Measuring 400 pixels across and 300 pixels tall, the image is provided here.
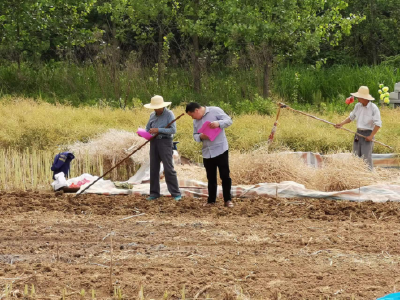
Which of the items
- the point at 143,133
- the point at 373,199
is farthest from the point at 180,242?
the point at 373,199

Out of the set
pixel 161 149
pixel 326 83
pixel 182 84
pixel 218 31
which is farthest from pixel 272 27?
pixel 161 149

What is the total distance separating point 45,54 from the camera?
23594 millimetres

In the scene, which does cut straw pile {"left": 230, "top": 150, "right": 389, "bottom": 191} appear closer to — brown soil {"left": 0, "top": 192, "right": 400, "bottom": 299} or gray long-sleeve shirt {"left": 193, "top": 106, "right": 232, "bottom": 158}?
brown soil {"left": 0, "top": 192, "right": 400, "bottom": 299}

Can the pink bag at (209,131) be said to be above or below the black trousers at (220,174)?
above

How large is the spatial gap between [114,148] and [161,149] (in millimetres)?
2449

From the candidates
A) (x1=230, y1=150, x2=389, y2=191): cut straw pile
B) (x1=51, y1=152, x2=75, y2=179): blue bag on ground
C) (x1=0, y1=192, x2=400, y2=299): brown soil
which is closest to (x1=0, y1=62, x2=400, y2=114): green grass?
(x1=230, y1=150, x2=389, y2=191): cut straw pile

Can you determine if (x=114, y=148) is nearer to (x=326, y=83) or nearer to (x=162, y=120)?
(x=162, y=120)

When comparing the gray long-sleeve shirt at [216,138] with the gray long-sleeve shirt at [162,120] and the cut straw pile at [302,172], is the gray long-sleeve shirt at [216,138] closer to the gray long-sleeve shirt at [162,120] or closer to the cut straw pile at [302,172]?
the gray long-sleeve shirt at [162,120]

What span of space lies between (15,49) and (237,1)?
7223 millimetres

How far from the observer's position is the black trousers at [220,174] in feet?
26.0

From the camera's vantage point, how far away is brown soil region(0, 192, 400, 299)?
460cm

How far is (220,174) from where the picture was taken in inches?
316

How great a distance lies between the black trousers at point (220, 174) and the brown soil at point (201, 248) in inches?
7.0

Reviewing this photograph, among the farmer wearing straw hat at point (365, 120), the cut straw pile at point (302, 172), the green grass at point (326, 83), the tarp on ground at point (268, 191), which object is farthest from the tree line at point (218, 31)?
the tarp on ground at point (268, 191)
